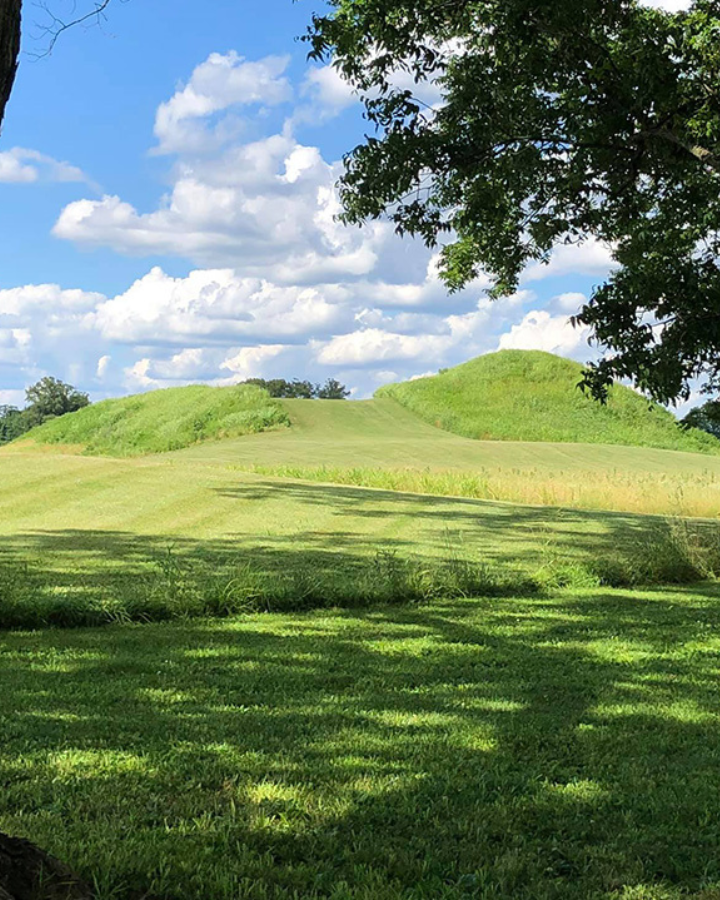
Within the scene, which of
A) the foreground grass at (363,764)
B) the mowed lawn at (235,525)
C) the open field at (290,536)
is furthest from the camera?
the mowed lawn at (235,525)

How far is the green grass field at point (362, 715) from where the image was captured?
3383 millimetres

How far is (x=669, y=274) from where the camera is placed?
12.7 meters

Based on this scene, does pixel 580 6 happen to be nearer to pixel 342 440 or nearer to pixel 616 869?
pixel 616 869

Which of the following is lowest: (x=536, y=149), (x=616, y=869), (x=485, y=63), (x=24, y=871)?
(x=616, y=869)

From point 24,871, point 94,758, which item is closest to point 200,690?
point 94,758

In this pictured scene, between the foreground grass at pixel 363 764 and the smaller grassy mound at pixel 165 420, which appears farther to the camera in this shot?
the smaller grassy mound at pixel 165 420

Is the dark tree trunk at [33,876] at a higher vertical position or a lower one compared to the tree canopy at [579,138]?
lower

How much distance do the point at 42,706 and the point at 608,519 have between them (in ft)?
49.4

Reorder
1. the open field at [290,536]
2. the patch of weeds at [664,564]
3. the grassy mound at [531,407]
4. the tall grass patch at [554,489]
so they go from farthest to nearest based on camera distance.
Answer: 1. the grassy mound at [531,407]
2. the tall grass patch at [554,489]
3. the patch of weeds at [664,564]
4. the open field at [290,536]

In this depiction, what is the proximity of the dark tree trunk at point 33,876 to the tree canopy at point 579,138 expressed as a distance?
11.0 m

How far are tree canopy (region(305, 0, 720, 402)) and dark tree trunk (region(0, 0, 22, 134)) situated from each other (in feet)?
31.9

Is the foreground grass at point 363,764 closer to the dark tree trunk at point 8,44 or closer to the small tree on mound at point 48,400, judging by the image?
the dark tree trunk at point 8,44

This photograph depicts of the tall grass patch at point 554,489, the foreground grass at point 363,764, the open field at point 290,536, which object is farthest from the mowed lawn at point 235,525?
the foreground grass at point 363,764

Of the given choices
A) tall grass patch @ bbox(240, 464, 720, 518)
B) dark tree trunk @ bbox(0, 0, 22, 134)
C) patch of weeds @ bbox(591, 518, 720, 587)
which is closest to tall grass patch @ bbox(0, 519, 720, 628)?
patch of weeds @ bbox(591, 518, 720, 587)
